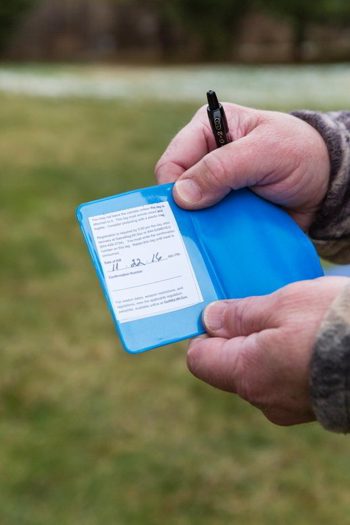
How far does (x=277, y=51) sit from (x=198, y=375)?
13.6 m

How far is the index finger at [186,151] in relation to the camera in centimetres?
112

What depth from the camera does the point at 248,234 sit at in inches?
40.6

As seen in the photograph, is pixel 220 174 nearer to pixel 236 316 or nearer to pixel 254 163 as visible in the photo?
pixel 254 163

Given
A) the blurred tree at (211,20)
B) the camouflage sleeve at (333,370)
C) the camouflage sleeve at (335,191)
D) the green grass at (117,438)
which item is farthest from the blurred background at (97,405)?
the blurred tree at (211,20)

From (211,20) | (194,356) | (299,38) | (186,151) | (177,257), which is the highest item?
(186,151)

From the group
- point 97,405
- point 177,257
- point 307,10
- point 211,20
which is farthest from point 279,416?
point 211,20

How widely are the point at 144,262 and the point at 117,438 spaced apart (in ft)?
3.66

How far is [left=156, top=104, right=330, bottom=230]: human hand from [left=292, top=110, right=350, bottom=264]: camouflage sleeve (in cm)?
1

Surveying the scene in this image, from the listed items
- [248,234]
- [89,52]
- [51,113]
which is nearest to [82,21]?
[89,52]

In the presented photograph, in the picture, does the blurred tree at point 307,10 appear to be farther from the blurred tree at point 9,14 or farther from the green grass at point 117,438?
the green grass at point 117,438

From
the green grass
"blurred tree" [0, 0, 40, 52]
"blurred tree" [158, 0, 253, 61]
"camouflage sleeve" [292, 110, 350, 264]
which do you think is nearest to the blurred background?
the green grass

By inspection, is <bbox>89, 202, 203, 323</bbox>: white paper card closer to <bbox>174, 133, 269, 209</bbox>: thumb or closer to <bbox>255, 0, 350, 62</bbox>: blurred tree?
<bbox>174, 133, 269, 209</bbox>: thumb

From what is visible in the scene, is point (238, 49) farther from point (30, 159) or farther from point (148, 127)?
point (30, 159)

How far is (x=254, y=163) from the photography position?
1.04 metres
